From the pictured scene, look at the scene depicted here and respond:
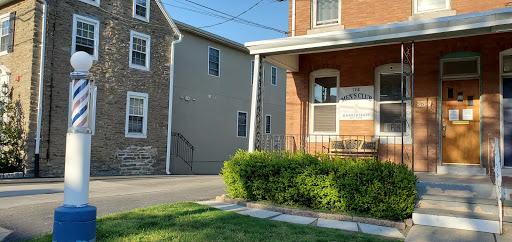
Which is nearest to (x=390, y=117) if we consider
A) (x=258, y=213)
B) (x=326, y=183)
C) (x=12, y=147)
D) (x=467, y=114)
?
(x=467, y=114)

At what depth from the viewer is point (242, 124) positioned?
21062mm

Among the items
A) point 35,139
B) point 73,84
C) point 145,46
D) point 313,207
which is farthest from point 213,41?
point 73,84

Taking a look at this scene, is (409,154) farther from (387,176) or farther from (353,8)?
(353,8)

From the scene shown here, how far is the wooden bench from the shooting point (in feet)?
29.8

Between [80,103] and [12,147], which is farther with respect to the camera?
[12,147]

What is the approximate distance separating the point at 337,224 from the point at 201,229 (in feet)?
6.97

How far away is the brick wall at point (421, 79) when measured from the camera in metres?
8.05

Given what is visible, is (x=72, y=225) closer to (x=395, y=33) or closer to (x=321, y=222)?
(x=321, y=222)

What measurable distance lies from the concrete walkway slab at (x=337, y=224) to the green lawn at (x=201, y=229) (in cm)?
30

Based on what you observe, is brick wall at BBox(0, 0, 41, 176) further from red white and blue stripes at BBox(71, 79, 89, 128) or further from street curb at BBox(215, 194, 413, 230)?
red white and blue stripes at BBox(71, 79, 89, 128)

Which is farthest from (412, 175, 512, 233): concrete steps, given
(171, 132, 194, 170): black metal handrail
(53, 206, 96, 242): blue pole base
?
(171, 132, 194, 170): black metal handrail

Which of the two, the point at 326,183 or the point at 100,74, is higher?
the point at 100,74

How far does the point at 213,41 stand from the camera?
62.2 ft

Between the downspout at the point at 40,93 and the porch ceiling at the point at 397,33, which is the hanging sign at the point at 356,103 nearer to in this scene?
the porch ceiling at the point at 397,33
